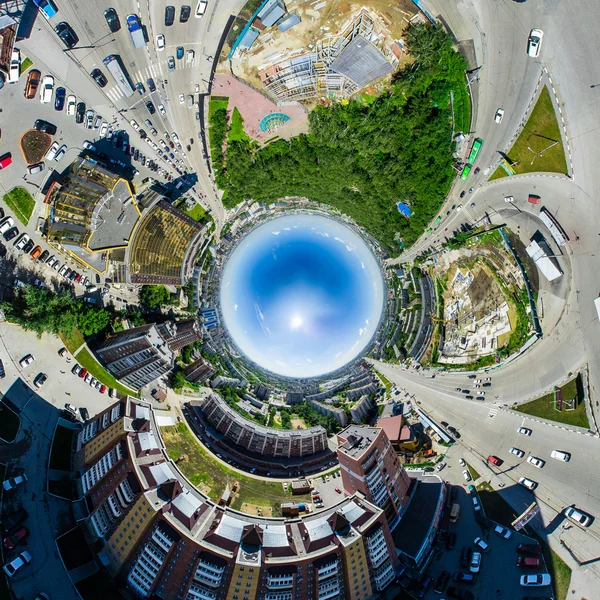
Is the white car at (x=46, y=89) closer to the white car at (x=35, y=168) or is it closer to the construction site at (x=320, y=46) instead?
the white car at (x=35, y=168)

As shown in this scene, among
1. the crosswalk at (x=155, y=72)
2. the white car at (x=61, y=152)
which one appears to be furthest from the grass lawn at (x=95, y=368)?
the crosswalk at (x=155, y=72)

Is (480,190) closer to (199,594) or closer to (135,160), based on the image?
(135,160)

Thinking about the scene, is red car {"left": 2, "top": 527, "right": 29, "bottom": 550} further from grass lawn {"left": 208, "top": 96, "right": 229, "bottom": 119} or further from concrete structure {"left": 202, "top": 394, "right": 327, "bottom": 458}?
grass lawn {"left": 208, "top": 96, "right": 229, "bottom": 119}

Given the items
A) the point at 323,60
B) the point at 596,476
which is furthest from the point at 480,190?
the point at 596,476

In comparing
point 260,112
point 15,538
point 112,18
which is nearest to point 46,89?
point 112,18

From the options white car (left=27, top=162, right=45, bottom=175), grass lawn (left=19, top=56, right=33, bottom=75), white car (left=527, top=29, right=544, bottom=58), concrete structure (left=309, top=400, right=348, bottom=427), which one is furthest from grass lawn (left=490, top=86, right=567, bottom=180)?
grass lawn (left=19, top=56, right=33, bottom=75)

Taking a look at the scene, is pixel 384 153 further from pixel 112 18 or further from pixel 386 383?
pixel 112 18
